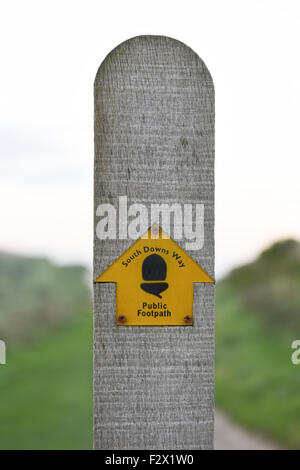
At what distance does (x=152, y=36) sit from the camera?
215 cm

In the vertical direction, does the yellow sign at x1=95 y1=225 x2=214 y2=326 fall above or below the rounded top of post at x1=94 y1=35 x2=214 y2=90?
below

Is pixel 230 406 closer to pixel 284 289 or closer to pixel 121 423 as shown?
pixel 284 289

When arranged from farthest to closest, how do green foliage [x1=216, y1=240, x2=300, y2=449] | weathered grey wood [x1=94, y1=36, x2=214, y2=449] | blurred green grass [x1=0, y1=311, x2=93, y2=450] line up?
green foliage [x1=216, y1=240, x2=300, y2=449] < blurred green grass [x1=0, y1=311, x2=93, y2=450] < weathered grey wood [x1=94, y1=36, x2=214, y2=449]

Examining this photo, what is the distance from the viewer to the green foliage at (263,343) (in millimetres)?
7504

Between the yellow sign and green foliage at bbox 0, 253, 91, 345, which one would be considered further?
green foliage at bbox 0, 253, 91, 345

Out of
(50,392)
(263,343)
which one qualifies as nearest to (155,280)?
(50,392)

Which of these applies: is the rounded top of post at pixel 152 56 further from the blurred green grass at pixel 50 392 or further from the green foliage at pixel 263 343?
the green foliage at pixel 263 343

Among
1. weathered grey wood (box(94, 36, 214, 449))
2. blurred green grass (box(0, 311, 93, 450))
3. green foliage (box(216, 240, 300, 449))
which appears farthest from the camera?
green foliage (box(216, 240, 300, 449))
